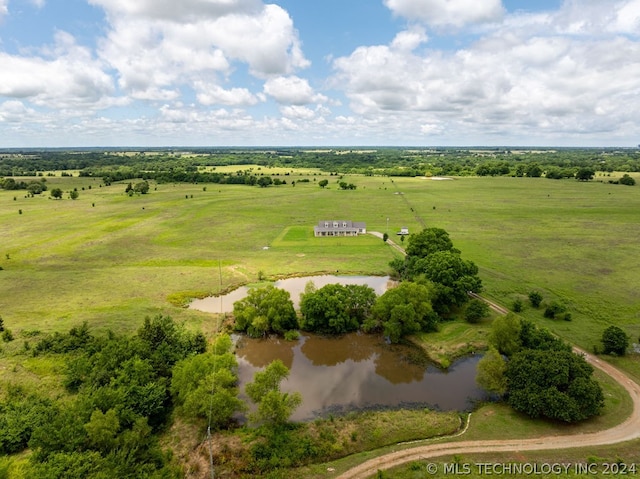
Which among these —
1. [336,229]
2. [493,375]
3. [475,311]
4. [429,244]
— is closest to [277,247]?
[336,229]

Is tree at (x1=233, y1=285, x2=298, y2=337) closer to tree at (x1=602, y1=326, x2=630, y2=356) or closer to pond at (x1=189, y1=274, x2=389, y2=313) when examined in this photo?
pond at (x1=189, y1=274, x2=389, y2=313)

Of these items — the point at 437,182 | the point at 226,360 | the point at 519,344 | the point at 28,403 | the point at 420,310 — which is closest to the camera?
the point at 28,403

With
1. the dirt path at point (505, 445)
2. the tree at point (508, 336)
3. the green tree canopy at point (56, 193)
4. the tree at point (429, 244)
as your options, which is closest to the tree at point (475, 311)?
the tree at point (508, 336)

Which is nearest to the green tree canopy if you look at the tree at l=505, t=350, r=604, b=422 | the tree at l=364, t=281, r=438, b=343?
the tree at l=364, t=281, r=438, b=343

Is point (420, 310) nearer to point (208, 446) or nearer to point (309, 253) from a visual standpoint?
point (208, 446)

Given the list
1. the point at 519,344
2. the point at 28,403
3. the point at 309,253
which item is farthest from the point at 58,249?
the point at 519,344

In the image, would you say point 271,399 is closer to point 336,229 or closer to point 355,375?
point 355,375
